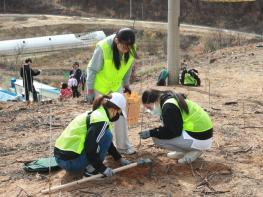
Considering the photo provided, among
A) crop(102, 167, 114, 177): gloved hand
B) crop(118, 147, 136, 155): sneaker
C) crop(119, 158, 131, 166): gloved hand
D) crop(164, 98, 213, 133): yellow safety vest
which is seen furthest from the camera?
crop(118, 147, 136, 155): sneaker

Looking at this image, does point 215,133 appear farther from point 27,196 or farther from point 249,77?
point 249,77

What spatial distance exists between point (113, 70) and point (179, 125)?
95 cm

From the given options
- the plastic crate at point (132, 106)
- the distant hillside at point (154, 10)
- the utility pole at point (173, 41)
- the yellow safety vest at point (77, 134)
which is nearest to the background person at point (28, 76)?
the utility pole at point (173, 41)

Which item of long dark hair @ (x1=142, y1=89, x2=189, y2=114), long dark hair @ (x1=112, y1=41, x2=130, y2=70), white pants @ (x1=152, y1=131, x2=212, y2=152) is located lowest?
white pants @ (x1=152, y1=131, x2=212, y2=152)

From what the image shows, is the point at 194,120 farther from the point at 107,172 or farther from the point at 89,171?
the point at 89,171

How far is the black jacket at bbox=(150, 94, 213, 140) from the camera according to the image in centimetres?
491

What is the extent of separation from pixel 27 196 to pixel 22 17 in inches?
1335

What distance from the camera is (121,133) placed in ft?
18.1

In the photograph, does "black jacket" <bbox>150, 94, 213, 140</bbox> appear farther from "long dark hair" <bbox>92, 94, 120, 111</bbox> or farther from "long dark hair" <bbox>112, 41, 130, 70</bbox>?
"long dark hair" <bbox>112, 41, 130, 70</bbox>

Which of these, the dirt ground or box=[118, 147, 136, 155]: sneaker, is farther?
box=[118, 147, 136, 155]: sneaker

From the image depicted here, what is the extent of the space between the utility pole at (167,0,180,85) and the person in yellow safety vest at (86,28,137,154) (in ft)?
19.0

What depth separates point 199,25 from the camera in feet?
124

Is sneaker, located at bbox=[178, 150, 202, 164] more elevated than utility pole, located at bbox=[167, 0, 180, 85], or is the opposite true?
utility pole, located at bbox=[167, 0, 180, 85]

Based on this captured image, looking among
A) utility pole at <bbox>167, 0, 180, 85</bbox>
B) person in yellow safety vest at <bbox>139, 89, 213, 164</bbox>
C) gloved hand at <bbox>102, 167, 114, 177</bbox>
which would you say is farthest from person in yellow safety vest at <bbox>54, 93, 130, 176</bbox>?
utility pole at <bbox>167, 0, 180, 85</bbox>
